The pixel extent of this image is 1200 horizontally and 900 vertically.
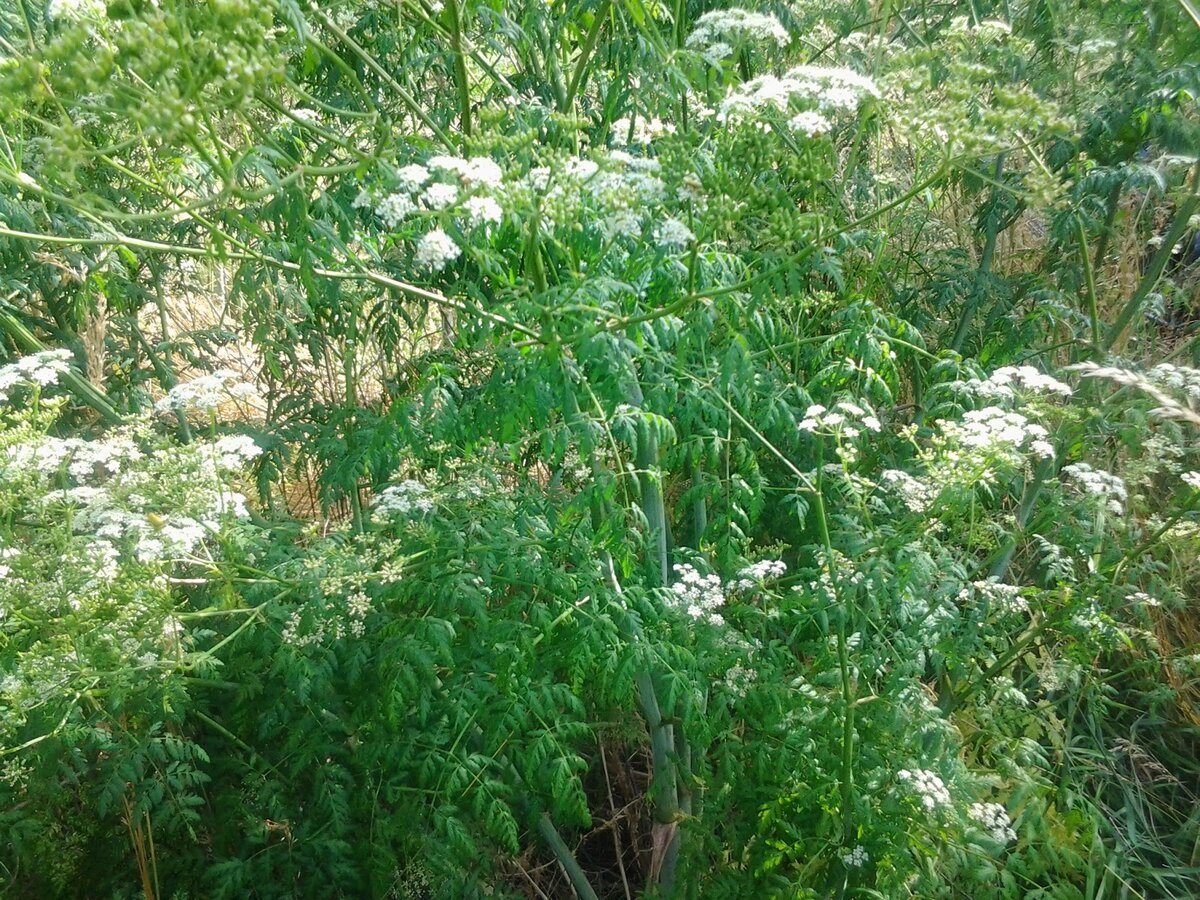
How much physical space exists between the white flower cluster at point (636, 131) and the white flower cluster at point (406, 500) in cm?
111

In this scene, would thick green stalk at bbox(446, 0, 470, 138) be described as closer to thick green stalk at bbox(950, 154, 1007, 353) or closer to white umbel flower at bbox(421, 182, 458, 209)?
white umbel flower at bbox(421, 182, 458, 209)

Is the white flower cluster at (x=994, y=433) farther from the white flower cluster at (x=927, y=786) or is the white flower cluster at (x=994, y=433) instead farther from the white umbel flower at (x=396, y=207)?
the white umbel flower at (x=396, y=207)

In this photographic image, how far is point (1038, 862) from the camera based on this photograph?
2.76m

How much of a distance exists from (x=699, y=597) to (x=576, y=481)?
0.50 metres

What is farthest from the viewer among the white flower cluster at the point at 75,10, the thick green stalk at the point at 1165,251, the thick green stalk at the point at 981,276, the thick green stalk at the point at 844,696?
the thick green stalk at the point at 981,276

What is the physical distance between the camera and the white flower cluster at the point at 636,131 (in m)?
2.41

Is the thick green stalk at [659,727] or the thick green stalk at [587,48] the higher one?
the thick green stalk at [587,48]

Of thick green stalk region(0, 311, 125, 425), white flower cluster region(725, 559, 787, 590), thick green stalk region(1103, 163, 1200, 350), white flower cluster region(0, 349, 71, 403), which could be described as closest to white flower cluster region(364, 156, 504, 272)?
white flower cluster region(0, 349, 71, 403)

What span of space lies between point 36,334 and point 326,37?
1780mm

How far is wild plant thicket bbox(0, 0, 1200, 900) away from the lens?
212cm

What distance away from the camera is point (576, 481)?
2.78 m

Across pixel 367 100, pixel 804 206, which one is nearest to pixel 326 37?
pixel 367 100

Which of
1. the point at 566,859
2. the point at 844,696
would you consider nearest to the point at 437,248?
the point at 844,696

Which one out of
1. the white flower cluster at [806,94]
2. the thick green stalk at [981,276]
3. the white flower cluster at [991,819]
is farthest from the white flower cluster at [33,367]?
the thick green stalk at [981,276]
